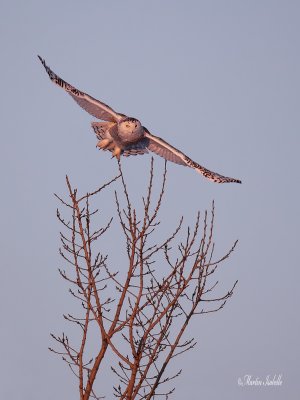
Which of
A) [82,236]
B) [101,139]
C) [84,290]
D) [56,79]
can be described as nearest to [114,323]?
[84,290]

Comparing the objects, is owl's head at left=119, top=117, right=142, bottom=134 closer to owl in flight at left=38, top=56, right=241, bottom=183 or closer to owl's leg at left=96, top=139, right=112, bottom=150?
owl in flight at left=38, top=56, right=241, bottom=183

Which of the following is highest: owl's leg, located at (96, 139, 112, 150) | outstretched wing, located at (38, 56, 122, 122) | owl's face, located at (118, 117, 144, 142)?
outstretched wing, located at (38, 56, 122, 122)

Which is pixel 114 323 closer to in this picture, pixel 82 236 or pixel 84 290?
pixel 84 290

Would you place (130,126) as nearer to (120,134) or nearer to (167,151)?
(120,134)

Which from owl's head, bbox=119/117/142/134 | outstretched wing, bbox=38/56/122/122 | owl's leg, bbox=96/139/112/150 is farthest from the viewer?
outstretched wing, bbox=38/56/122/122

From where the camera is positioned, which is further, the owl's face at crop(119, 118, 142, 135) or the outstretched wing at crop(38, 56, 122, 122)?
the outstretched wing at crop(38, 56, 122, 122)

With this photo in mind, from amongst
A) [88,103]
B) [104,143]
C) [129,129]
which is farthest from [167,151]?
[88,103]

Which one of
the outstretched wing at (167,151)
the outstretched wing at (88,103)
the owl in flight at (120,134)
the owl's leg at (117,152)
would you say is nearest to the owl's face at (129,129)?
the owl in flight at (120,134)

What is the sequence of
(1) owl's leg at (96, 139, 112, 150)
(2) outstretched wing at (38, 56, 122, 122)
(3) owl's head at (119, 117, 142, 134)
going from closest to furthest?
(1) owl's leg at (96, 139, 112, 150) → (3) owl's head at (119, 117, 142, 134) → (2) outstretched wing at (38, 56, 122, 122)

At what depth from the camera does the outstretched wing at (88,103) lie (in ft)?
39.7

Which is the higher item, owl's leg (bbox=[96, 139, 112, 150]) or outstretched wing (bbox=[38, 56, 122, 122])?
→ outstretched wing (bbox=[38, 56, 122, 122])

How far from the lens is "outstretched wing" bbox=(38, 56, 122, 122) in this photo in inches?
476

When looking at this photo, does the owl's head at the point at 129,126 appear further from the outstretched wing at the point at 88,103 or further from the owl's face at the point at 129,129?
the outstretched wing at the point at 88,103

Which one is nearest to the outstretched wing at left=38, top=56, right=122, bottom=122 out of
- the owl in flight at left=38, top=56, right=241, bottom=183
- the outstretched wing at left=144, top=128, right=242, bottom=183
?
the owl in flight at left=38, top=56, right=241, bottom=183
